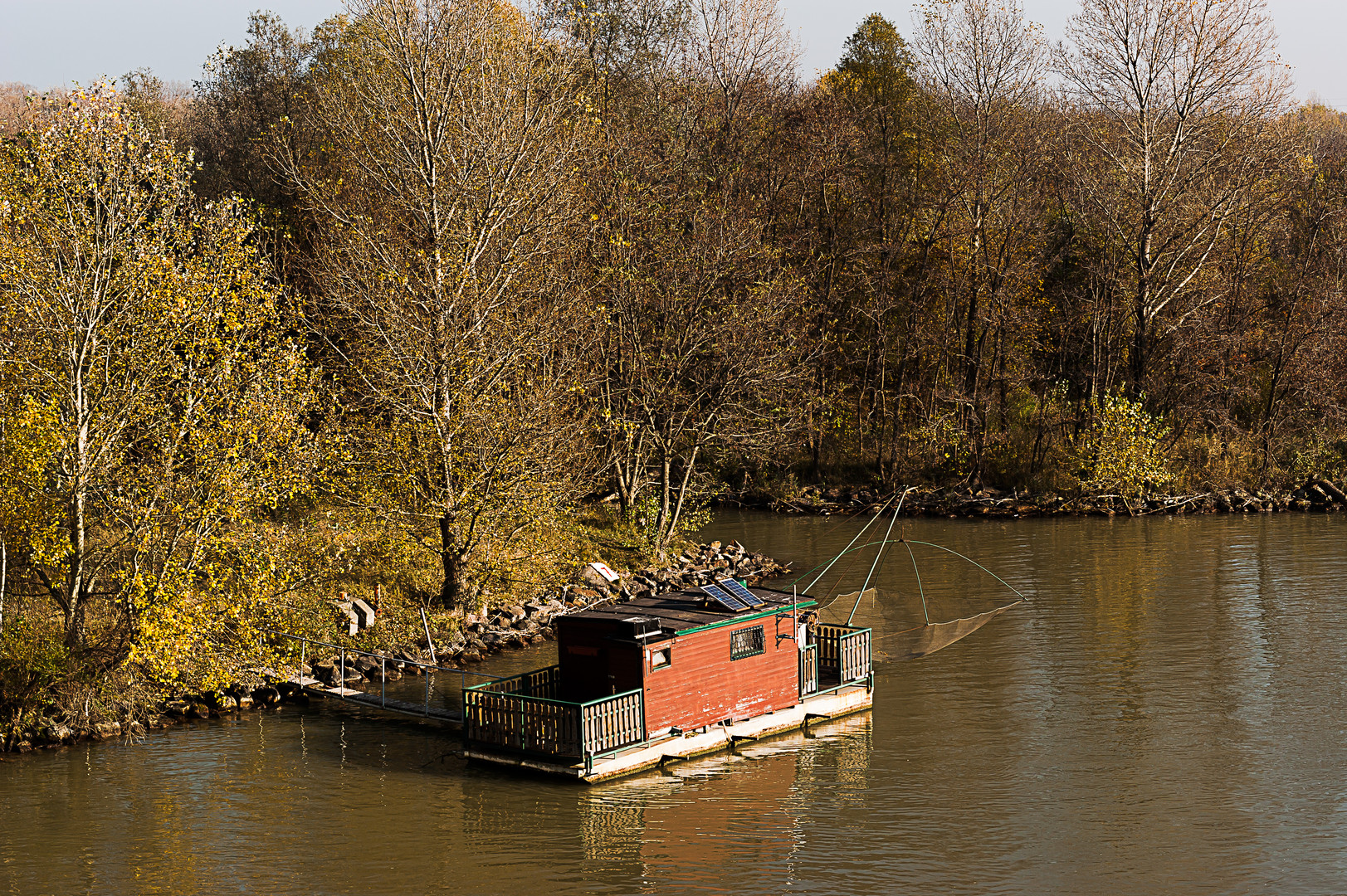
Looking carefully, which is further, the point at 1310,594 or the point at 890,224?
the point at 890,224

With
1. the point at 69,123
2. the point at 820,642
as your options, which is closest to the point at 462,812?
the point at 820,642

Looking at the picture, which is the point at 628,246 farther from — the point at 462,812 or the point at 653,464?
the point at 462,812

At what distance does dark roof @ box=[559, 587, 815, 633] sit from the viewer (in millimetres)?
23875

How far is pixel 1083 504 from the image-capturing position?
5588cm

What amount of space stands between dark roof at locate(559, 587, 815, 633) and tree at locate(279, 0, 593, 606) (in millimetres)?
9202

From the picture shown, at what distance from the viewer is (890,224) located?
2581 inches

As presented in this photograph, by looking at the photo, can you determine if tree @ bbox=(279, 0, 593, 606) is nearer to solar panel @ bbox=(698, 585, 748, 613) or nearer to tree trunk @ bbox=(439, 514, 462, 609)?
tree trunk @ bbox=(439, 514, 462, 609)

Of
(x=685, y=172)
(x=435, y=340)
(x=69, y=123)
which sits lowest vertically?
(x=435, y=340)

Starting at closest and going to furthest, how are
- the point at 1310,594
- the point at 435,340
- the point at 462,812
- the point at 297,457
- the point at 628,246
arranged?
the point at 462,812 < the point at 297,457 < the point at 435,340 < the point at 1310,594 < the point at 628,246

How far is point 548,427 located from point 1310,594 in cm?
2491

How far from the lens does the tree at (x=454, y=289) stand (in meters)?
33.9

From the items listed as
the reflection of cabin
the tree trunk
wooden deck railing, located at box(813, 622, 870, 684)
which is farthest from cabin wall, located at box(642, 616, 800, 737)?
the tree trunk

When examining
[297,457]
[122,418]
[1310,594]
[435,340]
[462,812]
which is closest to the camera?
[462,812]

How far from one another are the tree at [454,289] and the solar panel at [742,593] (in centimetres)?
991
